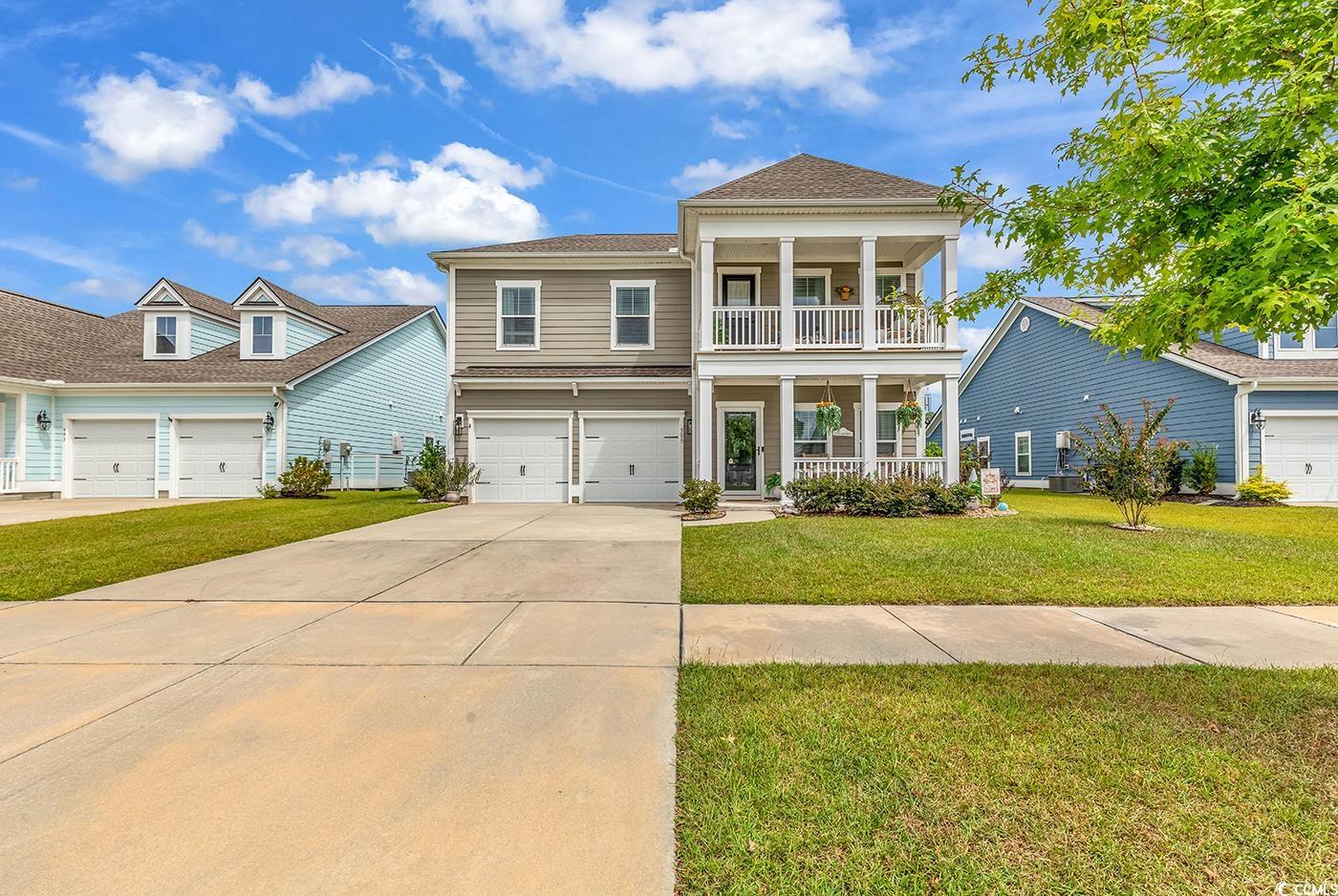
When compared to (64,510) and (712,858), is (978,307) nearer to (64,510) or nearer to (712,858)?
(712,858)

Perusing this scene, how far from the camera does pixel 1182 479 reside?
1504 cm

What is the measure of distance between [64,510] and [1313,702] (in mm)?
18954

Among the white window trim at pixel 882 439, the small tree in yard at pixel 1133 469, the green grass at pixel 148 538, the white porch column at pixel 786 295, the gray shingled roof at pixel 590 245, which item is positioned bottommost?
the green grass at pixel 148 538

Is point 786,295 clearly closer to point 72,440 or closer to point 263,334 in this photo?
point 263,334

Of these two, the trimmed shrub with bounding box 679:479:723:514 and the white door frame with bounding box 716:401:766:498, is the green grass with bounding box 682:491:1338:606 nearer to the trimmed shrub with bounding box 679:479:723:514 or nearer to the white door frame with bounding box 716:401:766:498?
the trimmed shrub with bounding box 679:479:723:514

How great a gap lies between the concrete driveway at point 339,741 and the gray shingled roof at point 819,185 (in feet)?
32.5

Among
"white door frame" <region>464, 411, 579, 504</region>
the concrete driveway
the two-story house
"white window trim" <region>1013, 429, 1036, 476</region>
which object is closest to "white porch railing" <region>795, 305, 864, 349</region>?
the two-story house

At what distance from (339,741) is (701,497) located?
8.74m

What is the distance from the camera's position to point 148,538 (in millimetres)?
8328

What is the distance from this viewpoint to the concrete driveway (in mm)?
1866

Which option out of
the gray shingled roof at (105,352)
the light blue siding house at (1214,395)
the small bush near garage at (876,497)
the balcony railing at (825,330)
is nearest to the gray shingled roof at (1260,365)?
the light blue siding house at (1214,395)

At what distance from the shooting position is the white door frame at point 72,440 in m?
15.3

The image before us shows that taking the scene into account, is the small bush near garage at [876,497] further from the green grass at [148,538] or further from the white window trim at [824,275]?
the green grass at [148,538]

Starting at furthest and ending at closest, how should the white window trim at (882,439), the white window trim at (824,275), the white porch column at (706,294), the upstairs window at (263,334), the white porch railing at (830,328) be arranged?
the upstairs window at (263,334), the white window trim at (824,275), the white window trim at (882,439), the white porch railing at (830,328), the white porch column at (706,294)
